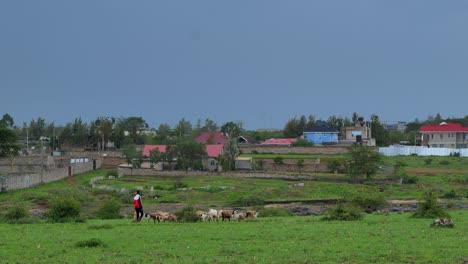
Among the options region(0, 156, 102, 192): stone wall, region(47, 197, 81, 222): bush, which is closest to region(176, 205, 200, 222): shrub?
region(47, 197, 81, 222): bush

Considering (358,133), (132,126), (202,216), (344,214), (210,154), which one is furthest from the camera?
(132,126)

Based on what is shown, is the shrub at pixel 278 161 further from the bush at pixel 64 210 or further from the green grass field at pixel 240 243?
the green grass field at pixel 240 243

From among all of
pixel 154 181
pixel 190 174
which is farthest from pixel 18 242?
pixel 190 174

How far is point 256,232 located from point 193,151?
7385cm

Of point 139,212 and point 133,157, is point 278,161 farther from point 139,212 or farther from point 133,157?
point 139,212

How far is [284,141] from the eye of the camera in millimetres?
141125

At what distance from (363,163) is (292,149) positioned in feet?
122

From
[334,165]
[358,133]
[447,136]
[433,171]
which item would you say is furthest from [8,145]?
[447,136]

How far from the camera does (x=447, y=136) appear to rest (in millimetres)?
125188

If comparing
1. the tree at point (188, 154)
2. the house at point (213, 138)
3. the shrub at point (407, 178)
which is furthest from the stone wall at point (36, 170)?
the shrub at point (407, 178)

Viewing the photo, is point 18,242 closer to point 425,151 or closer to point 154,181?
point 154,181

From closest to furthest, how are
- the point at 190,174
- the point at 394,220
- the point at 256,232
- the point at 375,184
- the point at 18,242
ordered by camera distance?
the point at 18,242, the point at 256,232, the point at 394,220, the point at 375,184, the point at 190,174

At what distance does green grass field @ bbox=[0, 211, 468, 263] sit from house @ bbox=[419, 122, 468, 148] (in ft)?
329

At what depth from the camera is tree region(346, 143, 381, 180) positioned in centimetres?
8369
